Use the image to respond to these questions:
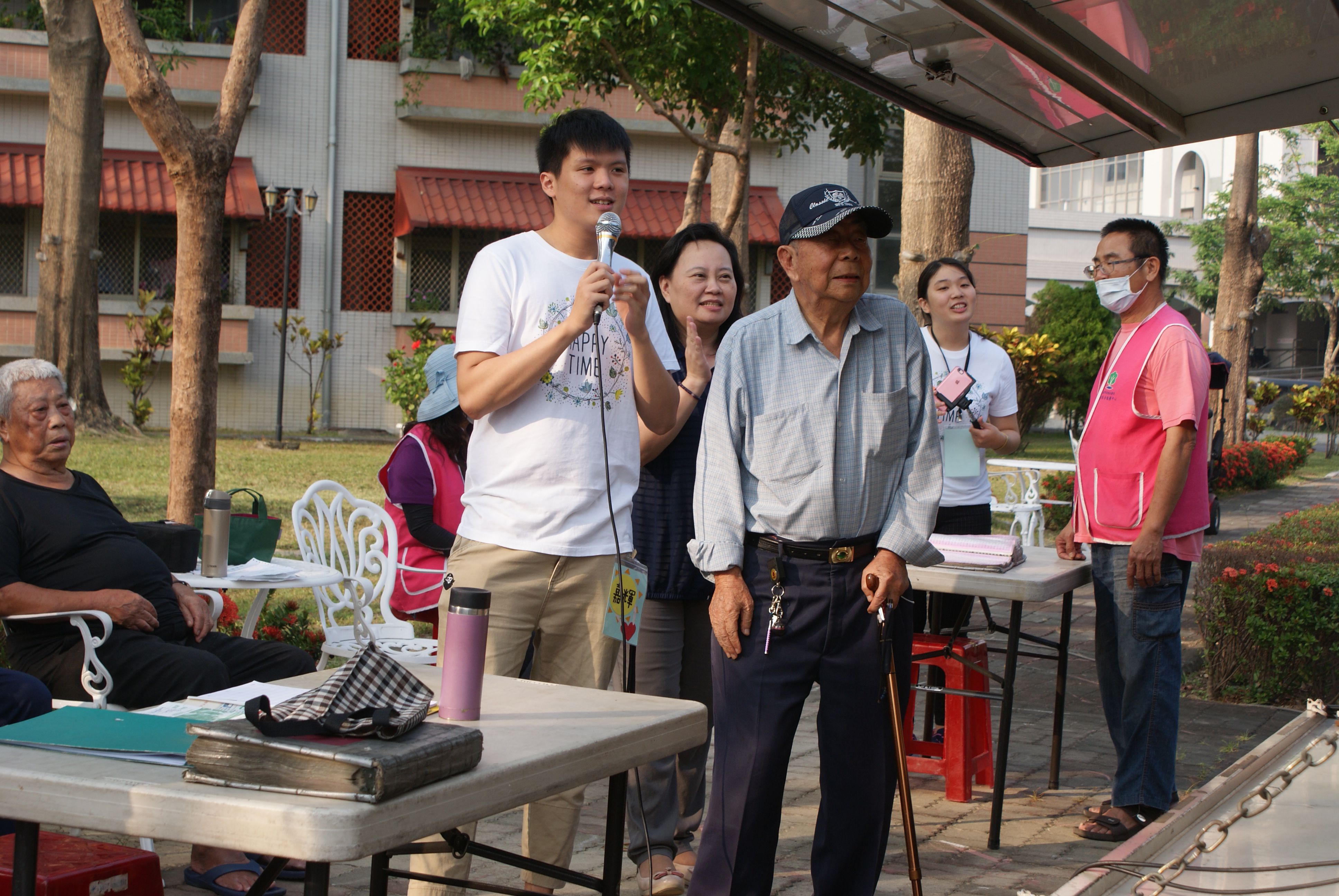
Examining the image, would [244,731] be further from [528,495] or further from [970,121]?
[970,121]

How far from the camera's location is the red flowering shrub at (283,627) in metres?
5.62

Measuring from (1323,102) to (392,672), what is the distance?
11.1 feet

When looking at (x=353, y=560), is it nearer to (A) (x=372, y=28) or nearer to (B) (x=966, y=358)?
(B) (x=966, y=358)

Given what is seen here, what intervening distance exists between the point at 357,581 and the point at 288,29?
1955 centimetres

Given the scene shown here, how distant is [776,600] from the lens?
3.13m

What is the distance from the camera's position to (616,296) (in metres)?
3.13

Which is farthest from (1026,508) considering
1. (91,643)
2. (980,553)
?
(91,643)

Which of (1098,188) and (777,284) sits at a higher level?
(1098,188)

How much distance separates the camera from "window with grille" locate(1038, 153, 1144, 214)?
2835 inches

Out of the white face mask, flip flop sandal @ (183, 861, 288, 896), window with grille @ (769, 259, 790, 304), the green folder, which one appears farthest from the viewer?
window with grille @ (769, 259, 790, 304)

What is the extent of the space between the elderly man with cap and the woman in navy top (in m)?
0.65

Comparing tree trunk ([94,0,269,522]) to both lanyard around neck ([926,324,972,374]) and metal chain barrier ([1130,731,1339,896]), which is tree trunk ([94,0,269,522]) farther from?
Answer: metal chain barrier ([1130,731,1339,896])

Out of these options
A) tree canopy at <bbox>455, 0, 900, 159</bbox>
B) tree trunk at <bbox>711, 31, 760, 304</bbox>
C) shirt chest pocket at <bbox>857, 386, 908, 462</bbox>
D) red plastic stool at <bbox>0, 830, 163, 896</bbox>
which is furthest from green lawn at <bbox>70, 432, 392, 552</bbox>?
shirt chest pocket at <bbox>857, 386, 908, 462</bbox>

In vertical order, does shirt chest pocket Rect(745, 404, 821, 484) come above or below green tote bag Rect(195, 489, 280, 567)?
above
